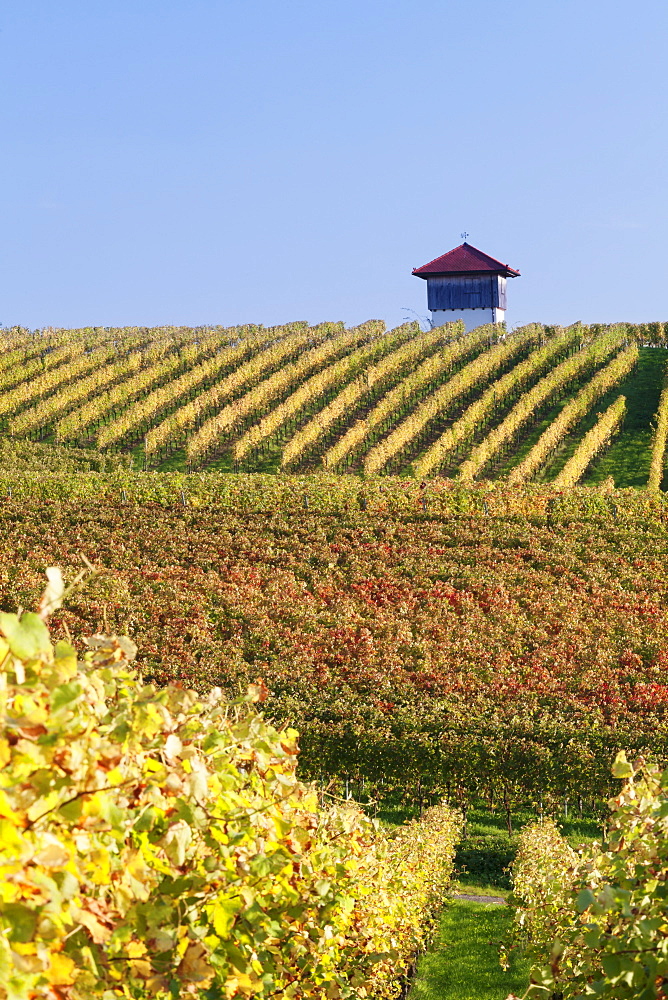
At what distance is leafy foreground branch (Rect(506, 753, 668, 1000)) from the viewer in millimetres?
4680

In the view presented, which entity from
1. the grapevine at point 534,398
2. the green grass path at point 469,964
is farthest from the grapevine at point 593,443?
the green grass path at point 469,964

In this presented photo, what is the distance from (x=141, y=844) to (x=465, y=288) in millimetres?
78468

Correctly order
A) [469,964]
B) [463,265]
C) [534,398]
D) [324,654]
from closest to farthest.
A: [469,964] < [324,654] < [534,398] < [463,265]

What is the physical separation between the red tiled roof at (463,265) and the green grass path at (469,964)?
66.4m

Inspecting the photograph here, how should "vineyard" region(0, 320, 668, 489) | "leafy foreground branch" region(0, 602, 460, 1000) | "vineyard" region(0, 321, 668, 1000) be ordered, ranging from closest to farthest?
"leafy foreground branch" region(0, 602, 460, 1000), "vineyard" region(0, 321, 668, 1000), "vineyard" region(0, 320, 668, 489)

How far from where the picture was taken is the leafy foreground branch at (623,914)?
4.68m

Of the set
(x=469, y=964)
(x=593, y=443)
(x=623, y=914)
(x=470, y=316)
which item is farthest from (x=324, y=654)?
(x=470, y=316)

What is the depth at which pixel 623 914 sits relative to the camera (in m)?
4.84

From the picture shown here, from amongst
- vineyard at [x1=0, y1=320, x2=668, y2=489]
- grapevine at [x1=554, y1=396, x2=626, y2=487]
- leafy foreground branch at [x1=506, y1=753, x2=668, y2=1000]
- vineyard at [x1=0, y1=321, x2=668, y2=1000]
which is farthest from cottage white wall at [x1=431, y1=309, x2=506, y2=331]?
leafy foreground branch at [x1=506, y1=753, x2=668, y2=1000]

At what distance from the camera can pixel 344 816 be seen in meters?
7.93

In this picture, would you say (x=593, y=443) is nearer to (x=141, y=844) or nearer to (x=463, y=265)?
(x=463, y=265)

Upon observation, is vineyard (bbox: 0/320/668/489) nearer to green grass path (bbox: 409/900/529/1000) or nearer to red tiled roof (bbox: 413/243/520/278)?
A: red tiled roof (bbox: 413/243/520/278)

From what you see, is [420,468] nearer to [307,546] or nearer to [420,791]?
[307,546]

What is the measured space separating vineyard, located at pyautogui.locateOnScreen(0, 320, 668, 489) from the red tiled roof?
306 inches
